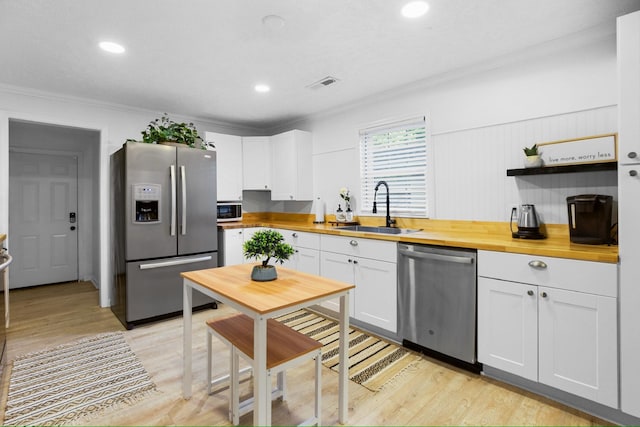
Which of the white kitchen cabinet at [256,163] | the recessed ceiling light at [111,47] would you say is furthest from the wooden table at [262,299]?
the white kitchen cabinet at [256,163]

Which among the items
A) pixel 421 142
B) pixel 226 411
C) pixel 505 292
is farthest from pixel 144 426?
pixel 421 142

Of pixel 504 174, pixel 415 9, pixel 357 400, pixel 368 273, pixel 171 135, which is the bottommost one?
pixel 357 400

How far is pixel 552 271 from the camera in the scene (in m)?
1.92

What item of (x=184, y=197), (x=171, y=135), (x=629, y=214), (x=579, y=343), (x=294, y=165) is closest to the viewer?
(x=629, y=214)

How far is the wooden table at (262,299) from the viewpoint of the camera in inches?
54.9

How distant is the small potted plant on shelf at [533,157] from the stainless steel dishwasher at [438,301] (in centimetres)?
82

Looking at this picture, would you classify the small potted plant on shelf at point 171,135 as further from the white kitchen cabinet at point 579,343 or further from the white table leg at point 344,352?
the white kitchen cabinet at point 579,343

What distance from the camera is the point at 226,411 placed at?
190cm

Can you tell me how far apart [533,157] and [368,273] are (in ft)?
5.19

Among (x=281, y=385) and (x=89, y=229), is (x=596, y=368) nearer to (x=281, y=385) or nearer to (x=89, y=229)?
(x=281, y=385)

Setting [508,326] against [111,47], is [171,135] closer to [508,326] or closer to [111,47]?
[111,47]

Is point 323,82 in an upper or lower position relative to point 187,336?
upper

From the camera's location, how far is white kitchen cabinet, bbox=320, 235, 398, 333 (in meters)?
2.76

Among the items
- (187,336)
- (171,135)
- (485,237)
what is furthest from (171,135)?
(485,237)
